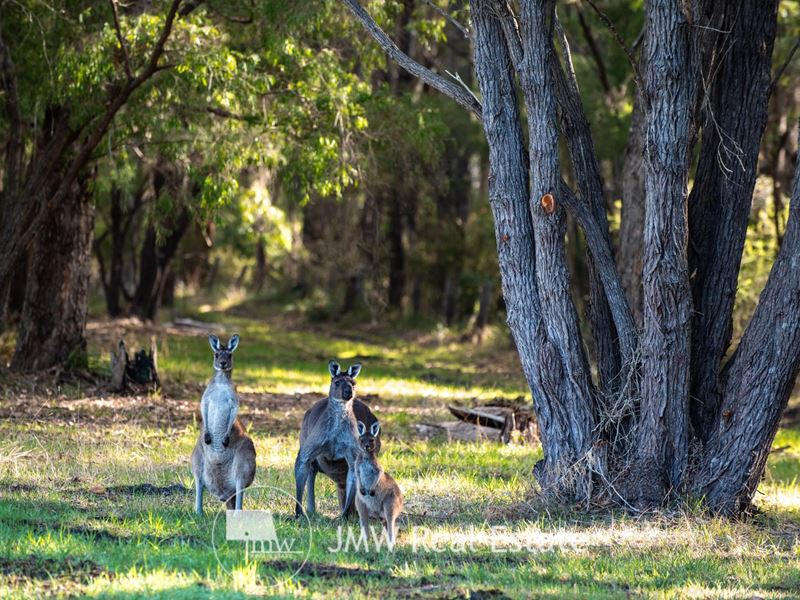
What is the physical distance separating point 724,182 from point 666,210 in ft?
4.15

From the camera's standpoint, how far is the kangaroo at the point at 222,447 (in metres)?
8.50

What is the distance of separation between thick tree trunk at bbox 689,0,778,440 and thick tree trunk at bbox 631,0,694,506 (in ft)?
2.52

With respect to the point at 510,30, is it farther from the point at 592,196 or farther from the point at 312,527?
the point at 312,527

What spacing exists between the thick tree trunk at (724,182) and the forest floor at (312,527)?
1487mm

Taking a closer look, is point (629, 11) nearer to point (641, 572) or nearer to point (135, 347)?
point (135, 347)

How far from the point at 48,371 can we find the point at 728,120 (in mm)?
10588

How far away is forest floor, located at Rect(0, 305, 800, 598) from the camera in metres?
6.93

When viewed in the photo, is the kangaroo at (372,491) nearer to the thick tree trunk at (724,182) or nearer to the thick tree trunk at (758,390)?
the thick tree trunk at (758,390)

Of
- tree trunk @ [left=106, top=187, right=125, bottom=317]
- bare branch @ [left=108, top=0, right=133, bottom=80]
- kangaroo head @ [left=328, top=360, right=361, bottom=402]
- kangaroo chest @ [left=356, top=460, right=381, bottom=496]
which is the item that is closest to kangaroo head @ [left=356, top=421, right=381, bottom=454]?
kangaroo chest @ [left=356, top=460, right=381, bottom=496]

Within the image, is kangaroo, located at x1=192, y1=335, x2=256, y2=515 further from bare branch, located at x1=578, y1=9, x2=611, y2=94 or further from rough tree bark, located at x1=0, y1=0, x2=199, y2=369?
bare branch, located at x1=578, y1=9, x2=611, y2=94

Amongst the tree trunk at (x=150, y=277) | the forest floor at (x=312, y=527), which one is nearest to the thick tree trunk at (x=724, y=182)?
the forest floor at (x=312, y=527)

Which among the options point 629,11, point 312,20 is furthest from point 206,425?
point 629,11

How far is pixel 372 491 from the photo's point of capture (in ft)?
26.3

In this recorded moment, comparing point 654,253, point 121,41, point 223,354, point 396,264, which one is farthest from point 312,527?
point 396,264
